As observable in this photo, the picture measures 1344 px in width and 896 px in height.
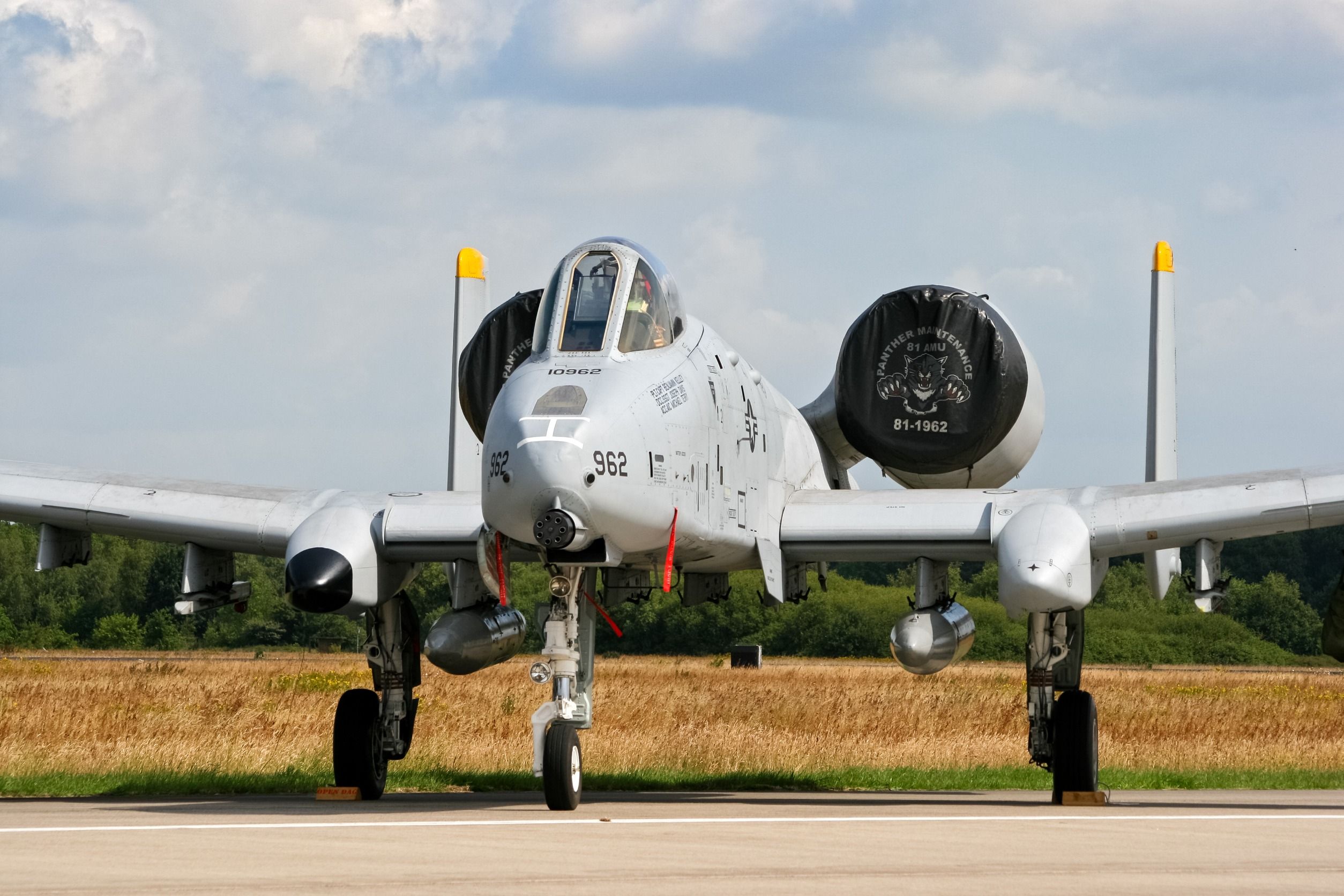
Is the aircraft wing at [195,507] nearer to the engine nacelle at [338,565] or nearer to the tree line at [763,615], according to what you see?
the engine nacelle at [338,565]

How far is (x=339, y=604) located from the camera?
47.5 ft

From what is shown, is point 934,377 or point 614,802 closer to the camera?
point 614,802

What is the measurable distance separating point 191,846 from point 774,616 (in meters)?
64.4

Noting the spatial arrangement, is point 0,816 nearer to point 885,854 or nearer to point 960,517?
point 885,854

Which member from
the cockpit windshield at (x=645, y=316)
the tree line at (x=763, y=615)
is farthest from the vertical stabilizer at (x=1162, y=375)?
the tree line at (x=763, y=615)

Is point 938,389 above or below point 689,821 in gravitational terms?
above

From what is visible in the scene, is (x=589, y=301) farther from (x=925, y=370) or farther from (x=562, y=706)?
(x=925, y=370)

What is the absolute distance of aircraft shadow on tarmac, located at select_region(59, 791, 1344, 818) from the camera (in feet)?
45.8

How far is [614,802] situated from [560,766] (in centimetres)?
269

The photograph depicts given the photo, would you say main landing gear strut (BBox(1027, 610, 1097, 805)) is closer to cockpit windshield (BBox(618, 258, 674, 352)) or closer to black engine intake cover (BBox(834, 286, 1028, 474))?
black engine intake cover (BBox(834, 286, 1028, 474))

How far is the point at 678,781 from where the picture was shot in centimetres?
1927

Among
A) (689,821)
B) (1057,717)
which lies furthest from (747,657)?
(689,821)

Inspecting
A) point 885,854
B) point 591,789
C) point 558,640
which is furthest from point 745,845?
point 591,789

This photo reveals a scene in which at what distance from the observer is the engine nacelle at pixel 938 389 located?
17922mm
